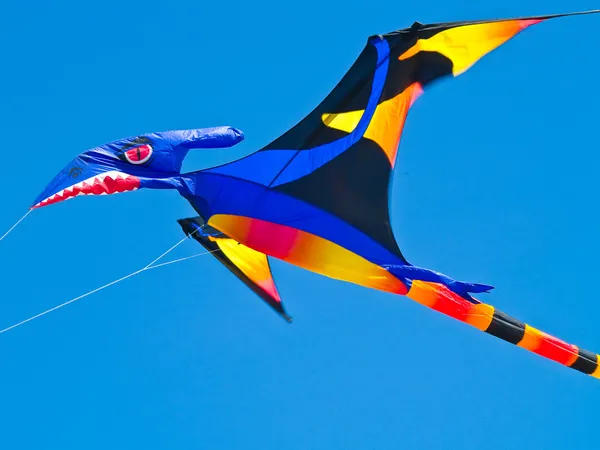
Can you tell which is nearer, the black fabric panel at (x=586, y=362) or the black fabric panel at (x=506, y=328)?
the black fabric panel at (x=506, y=328)

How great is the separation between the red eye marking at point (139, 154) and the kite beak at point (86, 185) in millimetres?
289

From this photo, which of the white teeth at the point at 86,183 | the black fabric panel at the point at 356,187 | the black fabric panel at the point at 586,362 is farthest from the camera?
the black fabric panel at the point at 356,187

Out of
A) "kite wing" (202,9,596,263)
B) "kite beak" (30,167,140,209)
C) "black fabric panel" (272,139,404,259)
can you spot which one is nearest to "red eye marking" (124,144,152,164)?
"kite beak" (30,167,140,209)

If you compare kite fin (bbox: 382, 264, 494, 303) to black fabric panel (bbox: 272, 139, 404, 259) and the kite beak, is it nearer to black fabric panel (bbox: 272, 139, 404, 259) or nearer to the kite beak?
black fabric panel (bbox: 272, 139, 404, 259)

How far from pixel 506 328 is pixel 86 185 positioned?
253 inches

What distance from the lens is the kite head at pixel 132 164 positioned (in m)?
13.2

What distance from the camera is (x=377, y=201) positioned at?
1458cm

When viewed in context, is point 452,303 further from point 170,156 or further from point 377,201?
point 170,156

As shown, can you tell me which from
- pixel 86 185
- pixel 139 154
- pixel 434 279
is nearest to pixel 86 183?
pixel 86 185

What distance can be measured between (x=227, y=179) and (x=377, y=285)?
9.27 feet

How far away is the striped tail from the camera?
45.4ft

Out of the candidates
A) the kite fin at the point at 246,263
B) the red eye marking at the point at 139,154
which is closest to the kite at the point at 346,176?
the red eye marking at the point at 139,154

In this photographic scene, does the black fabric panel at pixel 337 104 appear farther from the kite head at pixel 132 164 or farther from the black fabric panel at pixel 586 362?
the black fabric panel at pixel 586 362

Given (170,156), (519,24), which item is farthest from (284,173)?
(519,24)
